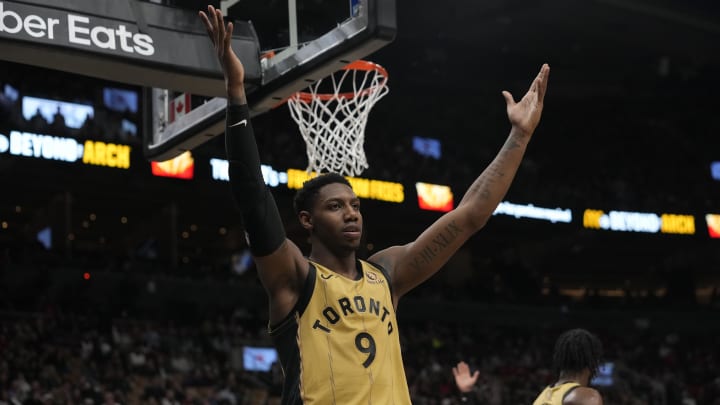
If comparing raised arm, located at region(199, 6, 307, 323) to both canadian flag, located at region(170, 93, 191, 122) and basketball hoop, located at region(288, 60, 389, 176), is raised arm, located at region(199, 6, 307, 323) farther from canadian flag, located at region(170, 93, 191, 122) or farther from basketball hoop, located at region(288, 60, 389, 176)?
basketball hoop, located at region(288, 60, 389, 176)

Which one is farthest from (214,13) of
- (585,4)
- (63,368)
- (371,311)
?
(585,4)

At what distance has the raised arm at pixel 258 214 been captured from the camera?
3076 mm

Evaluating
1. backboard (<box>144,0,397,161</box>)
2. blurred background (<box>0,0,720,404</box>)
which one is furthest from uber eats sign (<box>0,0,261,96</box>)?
blurred background (<box>0,0,720,404</box>)

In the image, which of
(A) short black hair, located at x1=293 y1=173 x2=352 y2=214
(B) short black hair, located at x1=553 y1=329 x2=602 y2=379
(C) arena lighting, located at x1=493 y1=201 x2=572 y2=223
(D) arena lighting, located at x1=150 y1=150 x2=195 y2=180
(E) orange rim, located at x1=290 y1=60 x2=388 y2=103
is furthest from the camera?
(C) arena lighting, located at x1=493 y1=201 x2=572 y2=223

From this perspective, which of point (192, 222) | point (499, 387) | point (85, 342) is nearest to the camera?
point (85, 342)

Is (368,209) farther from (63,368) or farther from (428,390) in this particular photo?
(63,368)

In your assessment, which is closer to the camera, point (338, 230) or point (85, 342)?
point (338, 230)

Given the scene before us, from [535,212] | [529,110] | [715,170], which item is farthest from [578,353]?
[715,170]

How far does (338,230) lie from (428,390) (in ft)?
54.3

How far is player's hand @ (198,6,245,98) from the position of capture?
321cm

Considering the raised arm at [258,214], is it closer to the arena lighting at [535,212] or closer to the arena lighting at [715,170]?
the arena lighting at [535,212]

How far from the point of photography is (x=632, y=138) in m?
31.2

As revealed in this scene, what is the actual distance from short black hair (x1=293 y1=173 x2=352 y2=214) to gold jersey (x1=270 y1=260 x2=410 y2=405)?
0.23 metres

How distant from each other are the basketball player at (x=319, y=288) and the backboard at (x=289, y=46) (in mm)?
2449
